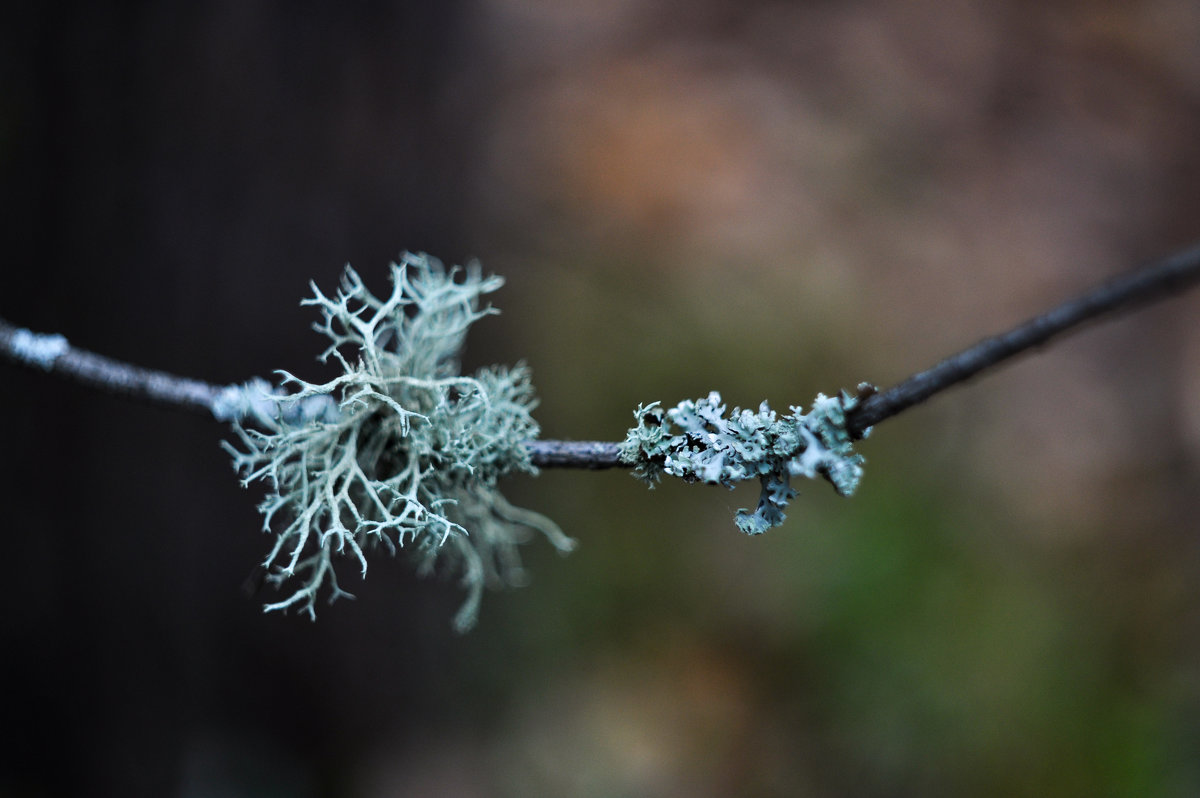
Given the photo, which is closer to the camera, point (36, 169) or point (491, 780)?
point (36, 169)

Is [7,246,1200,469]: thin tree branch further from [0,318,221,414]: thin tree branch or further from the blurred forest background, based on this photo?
the blurred forest background

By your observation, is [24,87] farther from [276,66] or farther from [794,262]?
[794,262]

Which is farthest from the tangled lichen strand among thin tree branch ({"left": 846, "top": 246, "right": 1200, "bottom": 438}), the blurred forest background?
the blurred forest background

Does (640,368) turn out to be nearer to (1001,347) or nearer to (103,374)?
(103,374)

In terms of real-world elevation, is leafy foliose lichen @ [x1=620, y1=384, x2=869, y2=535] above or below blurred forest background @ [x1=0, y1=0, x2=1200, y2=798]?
below

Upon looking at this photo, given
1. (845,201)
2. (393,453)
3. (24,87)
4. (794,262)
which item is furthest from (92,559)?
(845,201)

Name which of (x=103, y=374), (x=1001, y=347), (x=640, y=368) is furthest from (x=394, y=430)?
(x=640, y=368)
